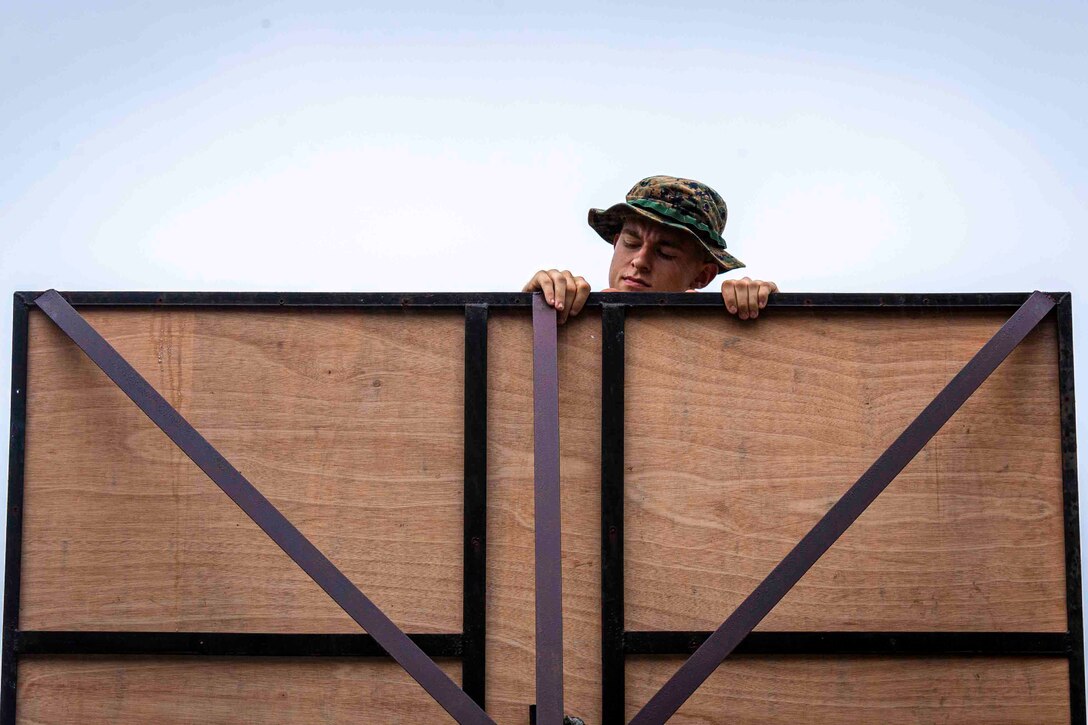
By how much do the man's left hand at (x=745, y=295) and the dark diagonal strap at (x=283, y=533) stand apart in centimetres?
157

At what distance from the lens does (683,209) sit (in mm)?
5406

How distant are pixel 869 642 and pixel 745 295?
1254 mm

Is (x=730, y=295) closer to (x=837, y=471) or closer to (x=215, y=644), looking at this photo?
(x=837, y=471)

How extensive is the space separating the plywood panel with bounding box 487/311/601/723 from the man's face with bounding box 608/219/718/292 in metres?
1.28

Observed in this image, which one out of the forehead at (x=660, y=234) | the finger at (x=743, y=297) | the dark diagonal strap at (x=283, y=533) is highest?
the forehead at (x=660, y=234)

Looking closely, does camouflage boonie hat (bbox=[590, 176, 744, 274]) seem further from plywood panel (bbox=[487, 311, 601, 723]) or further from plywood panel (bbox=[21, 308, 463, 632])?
plywood panel (bbox=[21, 308, 463, 632])

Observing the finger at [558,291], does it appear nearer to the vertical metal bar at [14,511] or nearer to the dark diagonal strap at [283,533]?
the dark diagonal strap at [283,533]

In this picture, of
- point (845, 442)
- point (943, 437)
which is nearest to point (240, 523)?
point (845, 442)

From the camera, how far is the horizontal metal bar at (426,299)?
163 inches

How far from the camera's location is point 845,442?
4.15 m

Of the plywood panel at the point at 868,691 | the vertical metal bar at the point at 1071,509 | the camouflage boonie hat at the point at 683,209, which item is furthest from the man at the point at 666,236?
the plywood panel at the point at 868,691

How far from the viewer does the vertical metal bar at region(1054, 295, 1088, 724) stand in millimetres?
4055

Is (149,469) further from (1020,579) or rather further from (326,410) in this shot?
(1020,579)

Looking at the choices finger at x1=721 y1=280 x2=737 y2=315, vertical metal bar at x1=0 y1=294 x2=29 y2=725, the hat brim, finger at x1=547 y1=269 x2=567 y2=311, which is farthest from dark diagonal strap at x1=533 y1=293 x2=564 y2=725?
vertical metal bar at x1=0 y1=294 x2=29 y2=725
